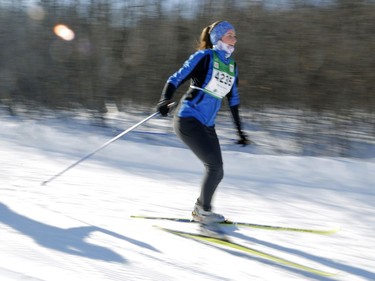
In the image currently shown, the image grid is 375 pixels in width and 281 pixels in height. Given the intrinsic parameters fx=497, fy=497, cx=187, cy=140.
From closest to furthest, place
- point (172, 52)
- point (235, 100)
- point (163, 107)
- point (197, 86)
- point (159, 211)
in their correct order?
1. point (163, 107)
2. point (197, 86)
3. point (235, 100)
4. point (159, 211)
5. point (172, 52)

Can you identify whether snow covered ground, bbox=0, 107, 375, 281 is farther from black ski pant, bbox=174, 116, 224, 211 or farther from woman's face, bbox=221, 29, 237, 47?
woman's face, bbox=221, 29, 237, 47

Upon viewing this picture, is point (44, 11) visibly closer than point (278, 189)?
No

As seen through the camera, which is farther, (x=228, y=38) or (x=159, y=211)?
(x=159, y=211)

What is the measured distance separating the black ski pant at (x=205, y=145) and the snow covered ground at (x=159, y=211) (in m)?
0.48

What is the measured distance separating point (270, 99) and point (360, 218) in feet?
18.9

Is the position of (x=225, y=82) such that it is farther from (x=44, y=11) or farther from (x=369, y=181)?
(x=44, y=11)

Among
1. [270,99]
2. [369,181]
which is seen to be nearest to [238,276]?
[369,181]

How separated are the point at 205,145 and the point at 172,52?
7351 millimetres

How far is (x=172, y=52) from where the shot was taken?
35.5ft

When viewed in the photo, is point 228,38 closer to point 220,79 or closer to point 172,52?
point 220,79

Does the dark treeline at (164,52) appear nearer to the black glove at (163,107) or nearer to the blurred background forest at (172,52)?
the blurred background forest at (172,52)

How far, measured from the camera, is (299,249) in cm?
360

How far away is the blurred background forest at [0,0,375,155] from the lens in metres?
9.16

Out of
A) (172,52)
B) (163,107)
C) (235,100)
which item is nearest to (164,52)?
(172,52)
